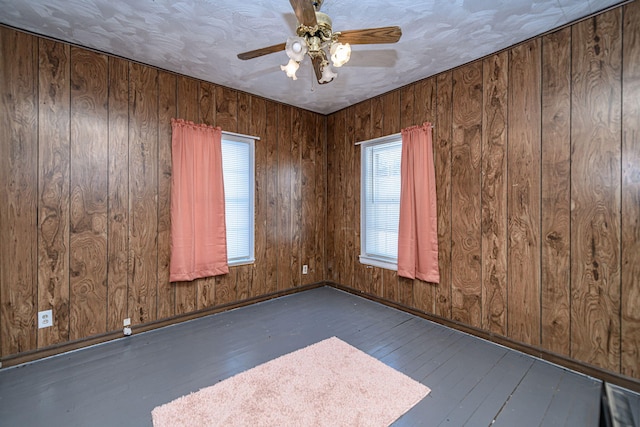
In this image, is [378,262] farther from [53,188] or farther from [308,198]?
[53,188]

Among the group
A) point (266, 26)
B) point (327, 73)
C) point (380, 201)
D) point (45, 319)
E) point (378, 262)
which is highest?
point (266, 26)

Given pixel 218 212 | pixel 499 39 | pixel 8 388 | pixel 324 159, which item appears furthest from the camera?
pixel 324 159

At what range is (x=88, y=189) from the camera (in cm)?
257

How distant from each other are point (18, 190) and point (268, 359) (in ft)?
8.09

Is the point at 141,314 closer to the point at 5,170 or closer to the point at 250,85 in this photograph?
the point at 5,170

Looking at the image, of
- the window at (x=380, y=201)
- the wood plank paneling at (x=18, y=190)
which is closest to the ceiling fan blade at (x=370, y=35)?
the window at (x=380, y=201)

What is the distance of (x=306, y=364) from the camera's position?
226cm

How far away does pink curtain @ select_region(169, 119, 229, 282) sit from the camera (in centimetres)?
301

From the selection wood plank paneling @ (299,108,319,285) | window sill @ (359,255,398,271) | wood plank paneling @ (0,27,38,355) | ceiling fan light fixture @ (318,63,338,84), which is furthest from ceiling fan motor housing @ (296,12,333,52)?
window sill @ (359,255,398,271)

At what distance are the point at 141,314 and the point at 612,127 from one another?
435cm

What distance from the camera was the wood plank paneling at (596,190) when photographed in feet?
6.64

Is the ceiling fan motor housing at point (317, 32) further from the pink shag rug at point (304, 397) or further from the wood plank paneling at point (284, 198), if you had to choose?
the wood plank paneling at point (284, 198)

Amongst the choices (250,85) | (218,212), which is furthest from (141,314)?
(250,85)

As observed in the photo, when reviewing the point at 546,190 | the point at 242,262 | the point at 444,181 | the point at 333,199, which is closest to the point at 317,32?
the point at 444,181
